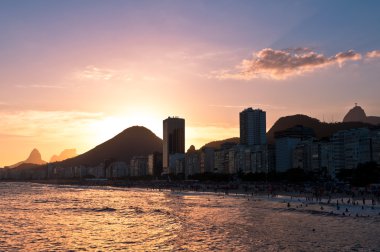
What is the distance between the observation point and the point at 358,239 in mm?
38906

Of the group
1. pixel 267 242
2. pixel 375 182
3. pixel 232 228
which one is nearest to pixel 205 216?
pixel 232 228

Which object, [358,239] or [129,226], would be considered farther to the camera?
[129,226]

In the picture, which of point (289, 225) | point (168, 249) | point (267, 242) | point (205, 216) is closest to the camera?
point (168, 249)

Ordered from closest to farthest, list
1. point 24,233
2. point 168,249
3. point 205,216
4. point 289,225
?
point 168,249 < point 24,233 < point 289,225 < point 205,216

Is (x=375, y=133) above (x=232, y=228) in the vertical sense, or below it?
above

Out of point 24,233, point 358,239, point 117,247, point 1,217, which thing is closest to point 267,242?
point 358,239

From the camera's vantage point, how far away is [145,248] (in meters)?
35.7

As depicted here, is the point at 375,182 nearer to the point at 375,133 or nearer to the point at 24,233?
the point at 375,133

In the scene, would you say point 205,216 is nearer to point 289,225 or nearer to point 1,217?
point 289,225

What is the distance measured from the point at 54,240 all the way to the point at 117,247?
7.76 meters

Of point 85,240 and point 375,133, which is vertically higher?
point 375,133

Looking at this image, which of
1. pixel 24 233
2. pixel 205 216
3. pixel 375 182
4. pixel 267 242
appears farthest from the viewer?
pixel 375 182

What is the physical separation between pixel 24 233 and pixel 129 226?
11.6 meters

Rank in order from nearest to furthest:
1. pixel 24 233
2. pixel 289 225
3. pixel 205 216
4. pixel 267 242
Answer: pixel 267 242
pixel 24 233
pixel 289 225
pixel 205 216
